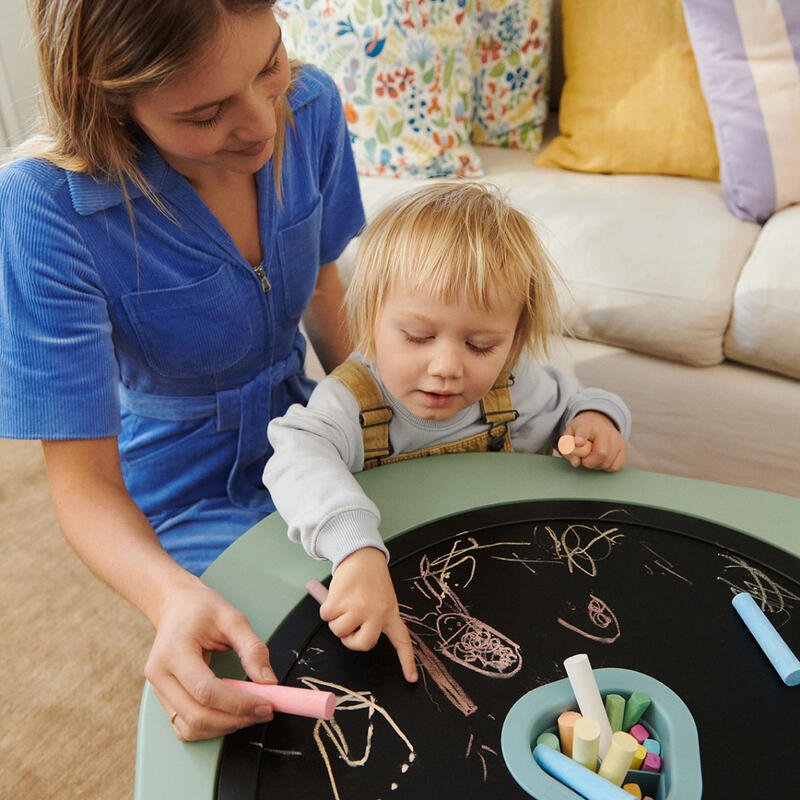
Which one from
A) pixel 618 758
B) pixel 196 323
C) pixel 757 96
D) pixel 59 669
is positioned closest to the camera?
pixel 618 758

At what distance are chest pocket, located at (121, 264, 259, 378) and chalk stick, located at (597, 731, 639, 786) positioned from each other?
0.57 meters

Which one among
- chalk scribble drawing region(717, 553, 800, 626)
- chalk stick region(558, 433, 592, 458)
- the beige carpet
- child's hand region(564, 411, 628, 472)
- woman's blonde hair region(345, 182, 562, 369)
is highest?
woman's blonde hair region(345, 182, 562, 369)

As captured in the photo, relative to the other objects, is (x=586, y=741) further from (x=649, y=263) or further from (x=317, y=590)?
(x=649, y=263)

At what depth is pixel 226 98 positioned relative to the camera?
659mm

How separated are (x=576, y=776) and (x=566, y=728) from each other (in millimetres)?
37

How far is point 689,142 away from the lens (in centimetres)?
161

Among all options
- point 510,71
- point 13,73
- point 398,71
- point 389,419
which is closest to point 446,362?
point 389,419

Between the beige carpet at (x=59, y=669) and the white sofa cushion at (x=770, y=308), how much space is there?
111 cm

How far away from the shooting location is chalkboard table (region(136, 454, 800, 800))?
1.73 feet

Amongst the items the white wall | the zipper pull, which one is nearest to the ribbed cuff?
the zipper pull

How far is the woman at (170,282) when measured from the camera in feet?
2.00

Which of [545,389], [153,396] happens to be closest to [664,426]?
[545,389]

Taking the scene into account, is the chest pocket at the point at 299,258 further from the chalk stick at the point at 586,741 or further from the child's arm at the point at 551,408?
the chalk stick at the point at 586,741

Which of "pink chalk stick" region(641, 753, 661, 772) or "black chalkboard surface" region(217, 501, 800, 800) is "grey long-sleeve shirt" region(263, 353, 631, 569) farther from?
"pink chalk stick" region(641, 753, 661, 772)
